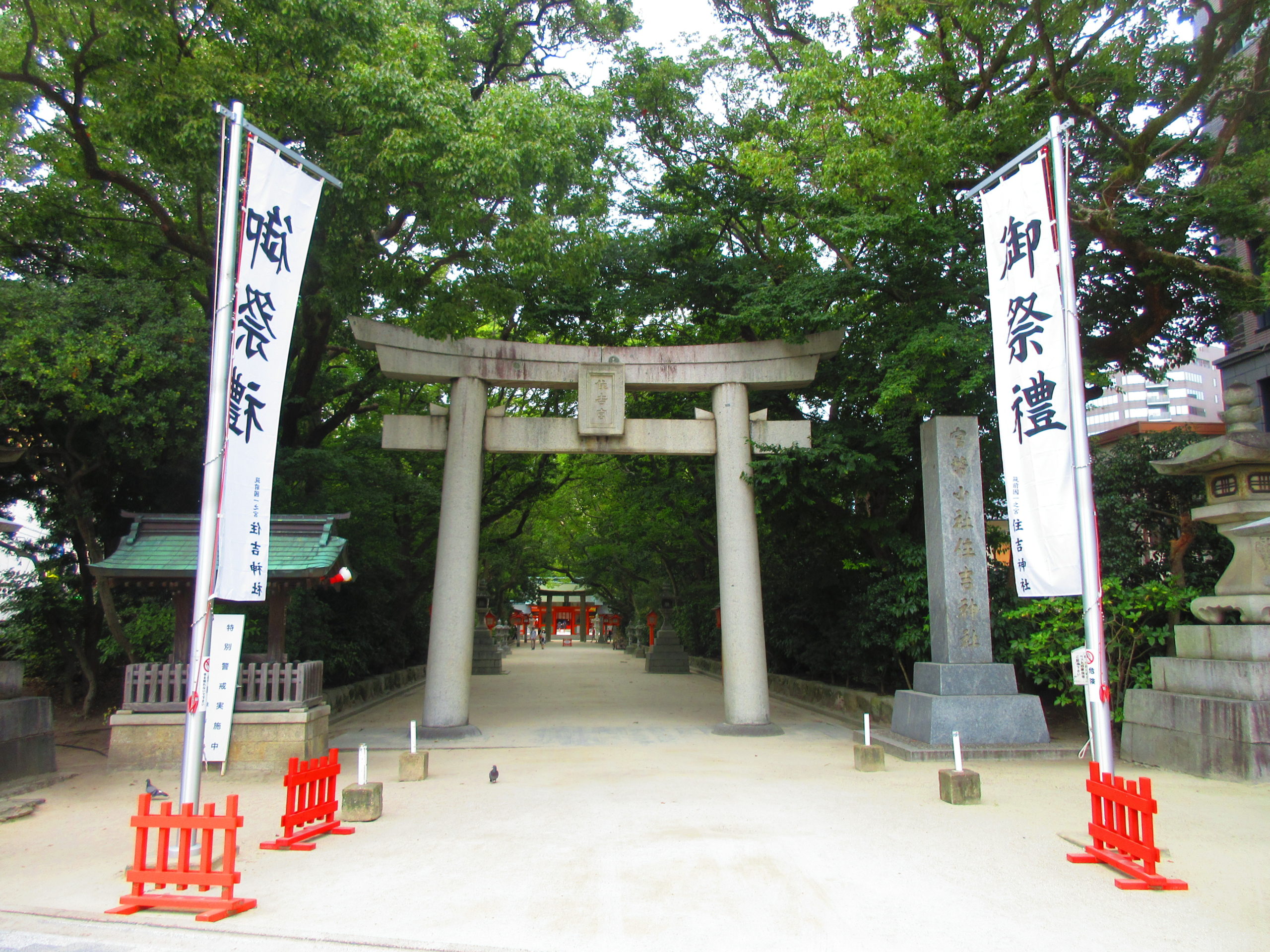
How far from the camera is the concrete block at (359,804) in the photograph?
6.90 meters

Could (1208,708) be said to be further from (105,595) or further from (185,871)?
(105,595)

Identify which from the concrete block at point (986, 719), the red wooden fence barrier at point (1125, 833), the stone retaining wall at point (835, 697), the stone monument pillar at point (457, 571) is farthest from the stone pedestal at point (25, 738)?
the concrete block at point (986, 719)

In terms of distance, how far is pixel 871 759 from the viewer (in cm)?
924

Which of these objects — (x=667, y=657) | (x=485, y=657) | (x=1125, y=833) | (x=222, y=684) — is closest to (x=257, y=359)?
(x=222, y=684)

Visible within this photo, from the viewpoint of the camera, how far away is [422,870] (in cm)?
562

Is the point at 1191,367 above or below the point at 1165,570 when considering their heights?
above

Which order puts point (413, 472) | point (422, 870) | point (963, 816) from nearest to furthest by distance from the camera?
point (422, 870), point (963, 816), point (413, 472)

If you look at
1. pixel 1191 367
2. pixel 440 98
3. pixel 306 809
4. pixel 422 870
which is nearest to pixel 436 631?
pixel 306 809

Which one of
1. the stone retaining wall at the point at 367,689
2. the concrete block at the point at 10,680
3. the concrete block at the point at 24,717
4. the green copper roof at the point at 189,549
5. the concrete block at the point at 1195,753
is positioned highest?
the green copper roof at the point at 189,549

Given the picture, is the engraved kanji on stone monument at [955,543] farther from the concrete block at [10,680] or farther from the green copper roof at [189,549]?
the concrete block at [10,680]

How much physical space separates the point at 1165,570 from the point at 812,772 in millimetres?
6187

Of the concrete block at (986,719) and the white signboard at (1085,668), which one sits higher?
the white signboard at (1085,668)

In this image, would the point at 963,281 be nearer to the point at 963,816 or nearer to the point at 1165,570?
the point at 1165,570

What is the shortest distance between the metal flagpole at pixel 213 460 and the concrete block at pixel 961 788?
6.37m
